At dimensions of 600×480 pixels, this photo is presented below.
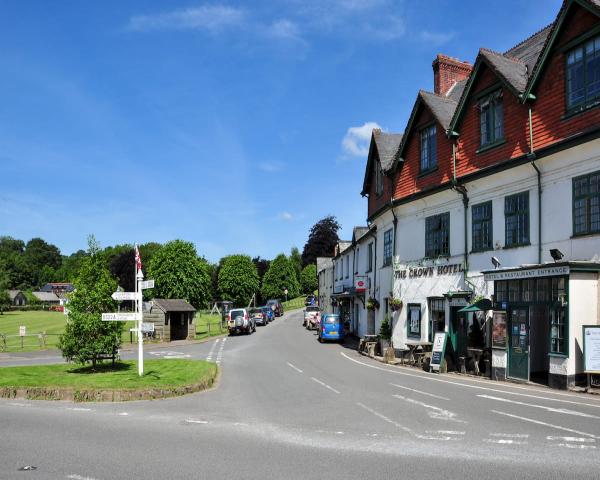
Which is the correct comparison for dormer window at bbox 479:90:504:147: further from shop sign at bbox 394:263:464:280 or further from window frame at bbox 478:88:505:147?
shop sign at bbox 394:263:464:280

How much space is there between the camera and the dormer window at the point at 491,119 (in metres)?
21.1

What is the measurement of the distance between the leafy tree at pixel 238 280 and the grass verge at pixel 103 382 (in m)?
80.5

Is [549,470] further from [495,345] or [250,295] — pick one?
[250,295]

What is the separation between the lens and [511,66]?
21625mm

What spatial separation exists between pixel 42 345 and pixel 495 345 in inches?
1158

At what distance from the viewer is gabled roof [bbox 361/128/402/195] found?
1195 inches

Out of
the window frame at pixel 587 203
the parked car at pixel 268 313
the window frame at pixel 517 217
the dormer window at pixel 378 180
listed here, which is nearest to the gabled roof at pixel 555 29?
the window frame at pixel 517 217

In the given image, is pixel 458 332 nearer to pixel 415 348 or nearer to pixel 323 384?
pixel 415 348

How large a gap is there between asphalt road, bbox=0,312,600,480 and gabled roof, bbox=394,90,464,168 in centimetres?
1254

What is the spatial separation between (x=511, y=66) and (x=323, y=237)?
96.6m

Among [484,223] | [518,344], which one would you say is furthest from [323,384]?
[484,223]

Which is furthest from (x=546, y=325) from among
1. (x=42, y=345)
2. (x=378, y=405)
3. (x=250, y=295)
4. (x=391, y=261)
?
(x=250, y=295)

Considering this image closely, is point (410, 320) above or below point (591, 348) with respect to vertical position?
below

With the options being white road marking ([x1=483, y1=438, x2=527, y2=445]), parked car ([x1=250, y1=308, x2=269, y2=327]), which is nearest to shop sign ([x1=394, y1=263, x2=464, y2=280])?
white road marking ([x1=483, y1=438, x2=527, y2=445])
